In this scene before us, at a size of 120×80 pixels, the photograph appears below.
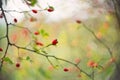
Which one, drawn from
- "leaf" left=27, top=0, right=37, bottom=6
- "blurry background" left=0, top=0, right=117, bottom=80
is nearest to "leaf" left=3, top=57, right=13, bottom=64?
"blurry background" left=0, top=0, right=117, bottom=80

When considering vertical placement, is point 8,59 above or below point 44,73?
above

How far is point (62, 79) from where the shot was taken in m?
1.39

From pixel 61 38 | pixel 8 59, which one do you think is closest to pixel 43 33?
pixel 61 38

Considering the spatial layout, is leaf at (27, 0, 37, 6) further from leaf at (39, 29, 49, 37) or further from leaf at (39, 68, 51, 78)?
leaf at (39, 68, 51, 78)

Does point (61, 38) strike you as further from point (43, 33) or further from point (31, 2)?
point (31, 2)

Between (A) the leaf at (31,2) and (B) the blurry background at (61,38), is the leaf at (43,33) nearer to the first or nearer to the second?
(B) the blurry background at (61,38)

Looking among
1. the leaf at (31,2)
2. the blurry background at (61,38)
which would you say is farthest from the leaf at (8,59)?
the leaf at (31,2)

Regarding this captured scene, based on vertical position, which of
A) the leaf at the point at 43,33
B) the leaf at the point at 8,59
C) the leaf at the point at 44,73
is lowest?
the leaf at the point at 44,73

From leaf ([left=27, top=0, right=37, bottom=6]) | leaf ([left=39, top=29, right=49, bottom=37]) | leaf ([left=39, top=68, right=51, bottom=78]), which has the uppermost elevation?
leaf ([left=27, top=0, right=37, bottom=6])

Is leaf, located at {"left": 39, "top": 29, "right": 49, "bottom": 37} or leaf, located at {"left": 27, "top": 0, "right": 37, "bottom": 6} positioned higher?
leaf, located at {"left": 27, "top": 0, "right": 37, "bottom": 6}

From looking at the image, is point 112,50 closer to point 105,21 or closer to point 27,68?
point 105,21

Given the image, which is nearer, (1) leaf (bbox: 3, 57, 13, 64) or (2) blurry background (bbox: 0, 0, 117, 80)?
(1) leaf (bbox: 3, 57, 13, 64)

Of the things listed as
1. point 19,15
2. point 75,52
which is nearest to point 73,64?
point 75,52

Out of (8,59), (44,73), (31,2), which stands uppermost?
(31,2)
